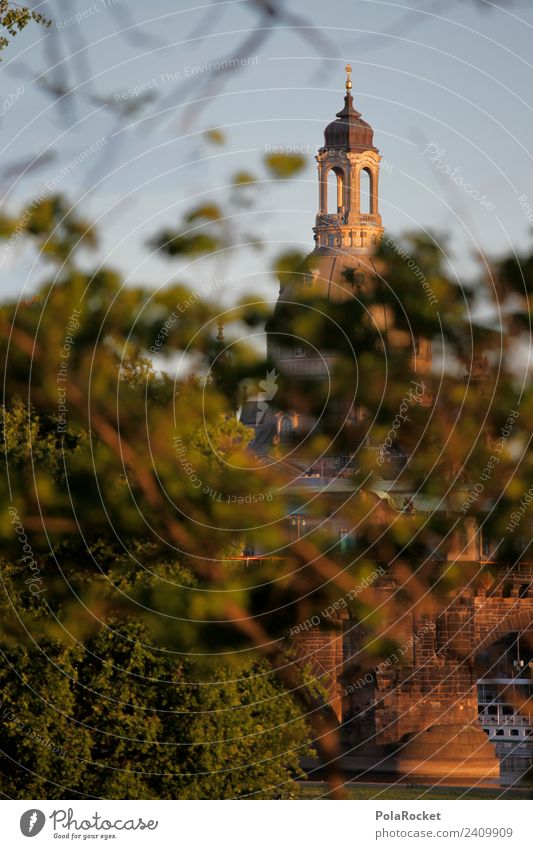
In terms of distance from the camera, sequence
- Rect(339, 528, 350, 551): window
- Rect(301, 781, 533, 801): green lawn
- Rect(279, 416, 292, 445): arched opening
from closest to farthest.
Answer: Rect(339, 528, 350, 551): window
Rect(279, 416, 292, 445): arched opening
Rect(301, 781, 533, 801): green lawn

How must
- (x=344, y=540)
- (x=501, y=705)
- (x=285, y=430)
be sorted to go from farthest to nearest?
1. (x=501, y=705)
2. (x=285, y=430)
3. (x=344, y=540)

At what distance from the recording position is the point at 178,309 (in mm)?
4078

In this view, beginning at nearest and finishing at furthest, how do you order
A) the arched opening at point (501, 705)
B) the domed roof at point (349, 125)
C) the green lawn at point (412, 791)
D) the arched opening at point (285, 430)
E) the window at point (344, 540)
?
the window at point (344, 540), the arched opening at point (285, 430), the domed roof at point (349, 125), the green lawn at point (412, 791), the arched opening at point (501, 705)

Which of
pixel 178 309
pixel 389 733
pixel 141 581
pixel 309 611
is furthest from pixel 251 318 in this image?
pixel 389 733

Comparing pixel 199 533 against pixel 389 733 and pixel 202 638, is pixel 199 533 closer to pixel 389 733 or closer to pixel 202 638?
pixel 202 638

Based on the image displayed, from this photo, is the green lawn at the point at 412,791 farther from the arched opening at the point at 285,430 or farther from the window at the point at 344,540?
the window at the point at 344,540

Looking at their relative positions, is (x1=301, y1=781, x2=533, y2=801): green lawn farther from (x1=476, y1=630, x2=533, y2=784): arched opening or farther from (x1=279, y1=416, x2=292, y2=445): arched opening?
(x1=279, y1=416, x2=292, y2=445): arched opening

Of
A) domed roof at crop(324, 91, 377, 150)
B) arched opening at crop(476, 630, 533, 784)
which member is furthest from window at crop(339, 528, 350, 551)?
arched opening at crop(476, 630, 533, 784)

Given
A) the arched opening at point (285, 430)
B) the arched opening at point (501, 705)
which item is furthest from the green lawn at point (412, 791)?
the arched opening at point (285, 430)
